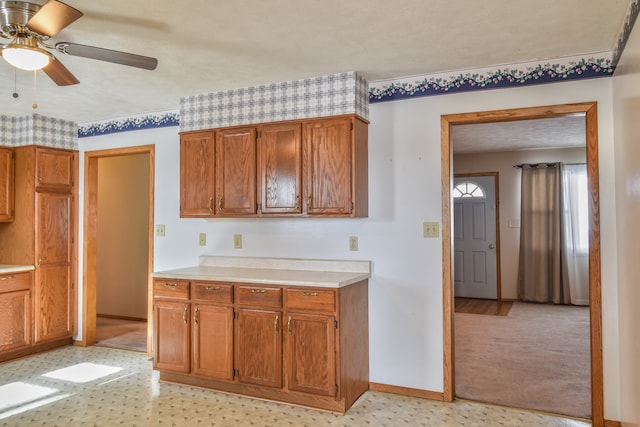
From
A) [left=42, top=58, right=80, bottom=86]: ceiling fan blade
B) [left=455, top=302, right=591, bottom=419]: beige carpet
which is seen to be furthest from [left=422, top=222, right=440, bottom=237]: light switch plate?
[left=42, top=58, right=80, bottom=86]: ceiling fan blade

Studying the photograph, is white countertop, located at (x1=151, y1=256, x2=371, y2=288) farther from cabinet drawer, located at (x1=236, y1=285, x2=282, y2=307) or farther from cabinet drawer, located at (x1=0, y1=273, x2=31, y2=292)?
cabinet drawer, located at (x1=0, y1=273, x2=31, y2=292)

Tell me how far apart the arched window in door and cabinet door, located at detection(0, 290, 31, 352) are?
5.89m

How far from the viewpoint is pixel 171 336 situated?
11.1 ft

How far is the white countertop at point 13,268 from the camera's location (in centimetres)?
403

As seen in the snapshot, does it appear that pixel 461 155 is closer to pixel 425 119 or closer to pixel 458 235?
pixel 458 235

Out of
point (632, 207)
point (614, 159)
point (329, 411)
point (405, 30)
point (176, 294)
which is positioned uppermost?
point (405, 30)

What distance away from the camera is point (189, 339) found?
3.32m

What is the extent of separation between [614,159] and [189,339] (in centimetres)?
305

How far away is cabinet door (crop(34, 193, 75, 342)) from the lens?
428 centimetres

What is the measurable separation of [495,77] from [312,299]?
75.3 inches

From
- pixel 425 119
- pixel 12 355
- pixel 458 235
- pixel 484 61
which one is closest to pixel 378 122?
pixel 425 119

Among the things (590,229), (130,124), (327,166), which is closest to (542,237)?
(590,229)

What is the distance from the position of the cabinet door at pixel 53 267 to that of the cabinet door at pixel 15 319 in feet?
0.28

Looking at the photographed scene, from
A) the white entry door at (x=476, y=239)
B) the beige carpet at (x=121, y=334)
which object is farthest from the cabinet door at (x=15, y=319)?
the white entry door at (x=476, y=239)
